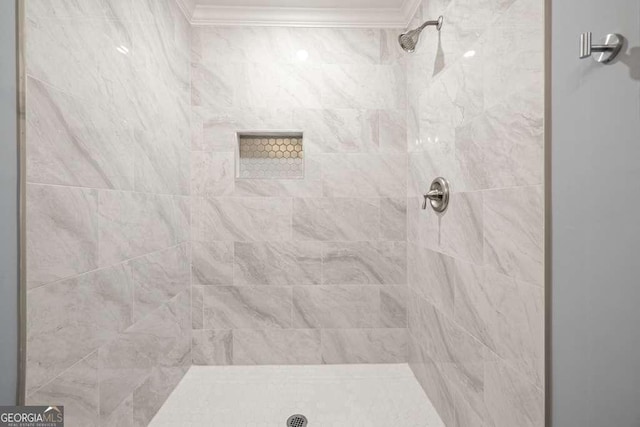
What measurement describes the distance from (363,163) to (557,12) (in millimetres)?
1308

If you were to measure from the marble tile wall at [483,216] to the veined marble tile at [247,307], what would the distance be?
34.2 inches

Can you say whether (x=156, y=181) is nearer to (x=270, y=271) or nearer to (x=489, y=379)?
(x=270, y=271)

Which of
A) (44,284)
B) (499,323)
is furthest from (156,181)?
(499,323)

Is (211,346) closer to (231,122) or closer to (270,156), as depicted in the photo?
(270,156)

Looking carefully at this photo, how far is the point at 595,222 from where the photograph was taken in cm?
67

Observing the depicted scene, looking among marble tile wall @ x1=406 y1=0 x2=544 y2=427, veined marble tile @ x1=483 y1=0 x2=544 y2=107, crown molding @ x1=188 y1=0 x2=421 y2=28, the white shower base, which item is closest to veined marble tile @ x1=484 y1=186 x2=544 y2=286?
marble tile wall @ x1=406 y1=0 x2=544 y2=427

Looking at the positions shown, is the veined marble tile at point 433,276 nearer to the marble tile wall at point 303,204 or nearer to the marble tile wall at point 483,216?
the marble tile wall at point 483,216

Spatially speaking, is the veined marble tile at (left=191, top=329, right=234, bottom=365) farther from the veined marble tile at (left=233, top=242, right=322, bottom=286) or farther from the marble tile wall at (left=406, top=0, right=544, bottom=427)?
the marble tile wall at (left=406, top=0, right=544, bottom=427)

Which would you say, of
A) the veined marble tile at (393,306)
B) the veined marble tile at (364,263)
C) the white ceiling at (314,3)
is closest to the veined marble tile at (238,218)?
the veined marble tile at (364,263)

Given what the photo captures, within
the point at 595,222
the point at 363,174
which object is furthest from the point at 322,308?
the point at 595,222

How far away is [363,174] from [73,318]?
63.3 inches

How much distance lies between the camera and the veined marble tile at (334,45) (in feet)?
6.57

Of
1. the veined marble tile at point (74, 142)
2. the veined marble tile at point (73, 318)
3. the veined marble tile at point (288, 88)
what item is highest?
the veined marble tile at point (288, 88)

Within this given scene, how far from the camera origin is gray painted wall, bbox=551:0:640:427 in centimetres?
60
